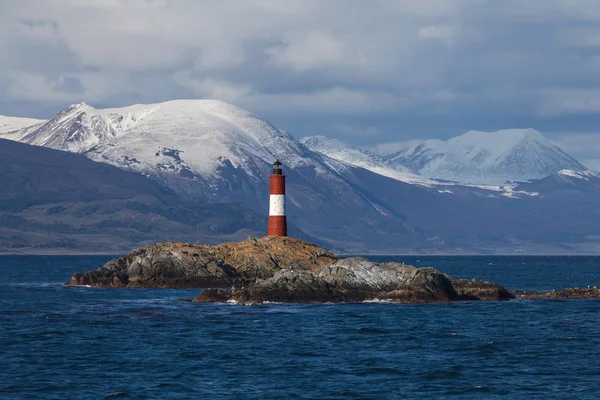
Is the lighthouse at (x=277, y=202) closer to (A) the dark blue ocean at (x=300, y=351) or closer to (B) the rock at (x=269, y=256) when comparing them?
(B) the rock at (x=269, y=256)

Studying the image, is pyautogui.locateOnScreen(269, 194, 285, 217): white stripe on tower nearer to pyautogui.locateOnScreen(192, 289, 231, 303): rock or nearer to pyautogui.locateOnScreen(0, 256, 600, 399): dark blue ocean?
pyautogui.locateOnScreen(192, 289, 231, 303): rock

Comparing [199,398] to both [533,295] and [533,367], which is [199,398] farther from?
[533,295]

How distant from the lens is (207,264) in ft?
444

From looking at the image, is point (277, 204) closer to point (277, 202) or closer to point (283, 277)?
point (277, 202)

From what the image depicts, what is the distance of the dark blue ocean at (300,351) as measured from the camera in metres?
58.3

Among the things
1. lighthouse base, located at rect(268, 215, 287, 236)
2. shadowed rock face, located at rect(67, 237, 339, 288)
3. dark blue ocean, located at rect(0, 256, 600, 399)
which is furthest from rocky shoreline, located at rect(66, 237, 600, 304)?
dark blue ocean, located at rect(0, 256, 600, 399)

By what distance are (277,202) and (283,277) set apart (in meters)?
37.7

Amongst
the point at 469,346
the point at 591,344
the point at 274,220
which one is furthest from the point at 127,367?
the point at 274,220

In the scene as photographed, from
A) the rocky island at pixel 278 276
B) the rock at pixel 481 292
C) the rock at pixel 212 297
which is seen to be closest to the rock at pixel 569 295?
the rock at pixel 481 292

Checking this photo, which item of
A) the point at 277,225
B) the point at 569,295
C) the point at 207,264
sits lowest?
the point at 569,295

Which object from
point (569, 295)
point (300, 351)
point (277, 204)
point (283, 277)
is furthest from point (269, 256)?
point (300, 351)

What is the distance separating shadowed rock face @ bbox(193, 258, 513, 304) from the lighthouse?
32.4m

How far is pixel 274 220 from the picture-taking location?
146 m

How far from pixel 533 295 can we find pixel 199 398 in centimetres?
6531
